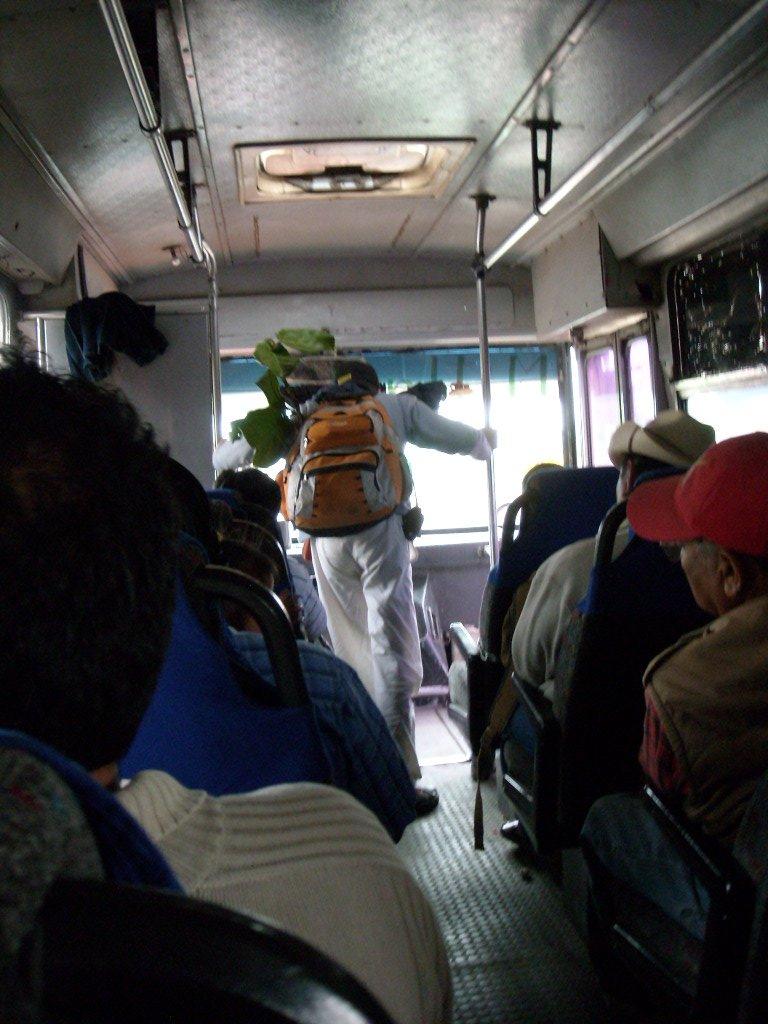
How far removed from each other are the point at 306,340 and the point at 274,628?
328 cm

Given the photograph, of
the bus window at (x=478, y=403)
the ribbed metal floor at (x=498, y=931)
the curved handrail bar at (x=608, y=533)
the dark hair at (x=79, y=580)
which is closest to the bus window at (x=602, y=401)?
the bus window at (x=478, y=403)

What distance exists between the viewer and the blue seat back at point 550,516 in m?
2.83

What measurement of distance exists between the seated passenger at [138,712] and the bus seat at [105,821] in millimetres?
190

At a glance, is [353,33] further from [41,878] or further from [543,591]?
[41,878]

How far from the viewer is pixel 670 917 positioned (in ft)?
5.33

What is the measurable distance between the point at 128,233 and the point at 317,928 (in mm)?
4548

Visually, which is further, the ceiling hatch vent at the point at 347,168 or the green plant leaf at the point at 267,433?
the green plant leaf at the point at 267,433

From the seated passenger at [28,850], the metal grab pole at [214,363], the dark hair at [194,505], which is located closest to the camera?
the seated passenger at [28,850]

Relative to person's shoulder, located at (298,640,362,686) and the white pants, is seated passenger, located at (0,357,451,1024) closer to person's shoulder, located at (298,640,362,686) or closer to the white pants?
person's shoulder, located at (298,640,362,686)

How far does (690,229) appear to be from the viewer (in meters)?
3.90

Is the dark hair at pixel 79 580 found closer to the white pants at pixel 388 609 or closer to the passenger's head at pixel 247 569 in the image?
the passenger's head at pixel 247 569

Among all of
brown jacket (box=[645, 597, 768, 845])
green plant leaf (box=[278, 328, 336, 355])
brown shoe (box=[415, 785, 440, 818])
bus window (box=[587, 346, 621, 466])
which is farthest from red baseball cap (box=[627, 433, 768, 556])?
bus window (box=[587, 346, 621, 466])

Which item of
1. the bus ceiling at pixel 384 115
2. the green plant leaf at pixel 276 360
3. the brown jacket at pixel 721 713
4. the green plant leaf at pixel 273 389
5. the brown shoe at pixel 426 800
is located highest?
the bus ceiling at pixel 384 115

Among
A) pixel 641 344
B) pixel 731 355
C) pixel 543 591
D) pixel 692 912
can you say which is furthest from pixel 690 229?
pixel 692 912
